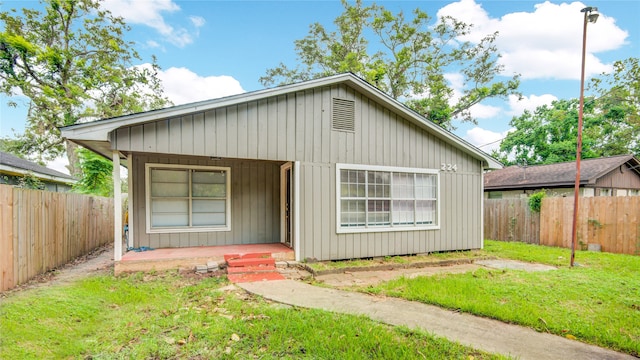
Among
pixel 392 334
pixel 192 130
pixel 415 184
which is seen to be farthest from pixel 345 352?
pixel 415 184

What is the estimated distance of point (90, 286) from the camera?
4.60m

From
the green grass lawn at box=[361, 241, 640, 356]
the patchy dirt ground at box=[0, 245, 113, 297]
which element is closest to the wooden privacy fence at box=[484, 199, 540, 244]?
the green grass lawn at box=[361, 241, 640, 356]

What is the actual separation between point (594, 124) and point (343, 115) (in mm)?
23335

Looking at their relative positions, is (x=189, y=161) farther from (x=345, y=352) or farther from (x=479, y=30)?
(x=479, y=30)

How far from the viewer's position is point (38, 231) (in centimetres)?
508

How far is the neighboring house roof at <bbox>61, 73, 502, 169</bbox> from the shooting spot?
5.00m

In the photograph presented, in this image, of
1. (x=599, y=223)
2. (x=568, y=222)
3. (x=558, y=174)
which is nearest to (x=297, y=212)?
(x=568, y=222)

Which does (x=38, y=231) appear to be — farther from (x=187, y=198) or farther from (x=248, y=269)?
(x=248, y=269)

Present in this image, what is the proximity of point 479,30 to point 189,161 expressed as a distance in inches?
695

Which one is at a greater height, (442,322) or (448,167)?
(448,167)

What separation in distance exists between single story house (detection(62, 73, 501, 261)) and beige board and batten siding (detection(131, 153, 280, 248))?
0.08ft

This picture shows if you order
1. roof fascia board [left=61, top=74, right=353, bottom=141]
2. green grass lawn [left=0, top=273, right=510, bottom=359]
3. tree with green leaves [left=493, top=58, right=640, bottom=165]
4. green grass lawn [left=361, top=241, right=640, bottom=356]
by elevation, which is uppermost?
tree with green leaves [left=493, top=58, right=640, bottom=165]

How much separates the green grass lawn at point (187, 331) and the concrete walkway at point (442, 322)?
0.85 feet

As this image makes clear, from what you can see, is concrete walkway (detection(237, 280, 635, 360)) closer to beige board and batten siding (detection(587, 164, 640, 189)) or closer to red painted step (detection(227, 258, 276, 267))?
red painted step (detection(227, 258, 276, 267))
